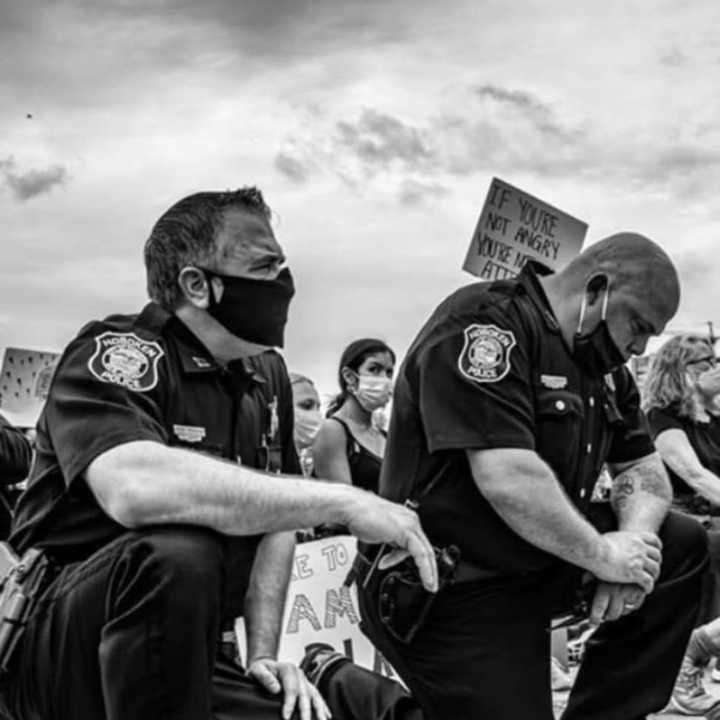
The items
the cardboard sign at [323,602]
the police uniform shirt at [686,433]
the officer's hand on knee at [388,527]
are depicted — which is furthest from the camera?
the police uniform shirt at [686,433]

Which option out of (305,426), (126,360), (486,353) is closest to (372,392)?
(305,426)

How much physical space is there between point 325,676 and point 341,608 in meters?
2.78

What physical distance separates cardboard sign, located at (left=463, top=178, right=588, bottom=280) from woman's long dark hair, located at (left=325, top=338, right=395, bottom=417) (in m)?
0.65

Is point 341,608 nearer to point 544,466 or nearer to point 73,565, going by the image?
point 544,466

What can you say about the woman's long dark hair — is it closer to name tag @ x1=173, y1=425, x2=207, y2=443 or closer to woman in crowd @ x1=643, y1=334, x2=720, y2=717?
woman in crowd @ x1=643, y1=334, x2=720, y2=717

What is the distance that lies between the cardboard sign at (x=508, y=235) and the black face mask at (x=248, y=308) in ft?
13.0

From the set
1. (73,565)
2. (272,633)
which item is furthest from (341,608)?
(73,565)

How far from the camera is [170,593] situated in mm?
2770

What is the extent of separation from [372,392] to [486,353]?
3.33 metres

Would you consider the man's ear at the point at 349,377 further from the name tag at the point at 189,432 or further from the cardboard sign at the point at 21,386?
the name tag at the point at 189,432

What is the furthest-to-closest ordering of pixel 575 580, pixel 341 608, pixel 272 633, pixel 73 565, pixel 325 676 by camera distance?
pixel 341 608, pixel 575 580, pixel 325 676, pixel 272 633, pixel 73 565

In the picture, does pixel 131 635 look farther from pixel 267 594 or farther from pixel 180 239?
pixel 180 239

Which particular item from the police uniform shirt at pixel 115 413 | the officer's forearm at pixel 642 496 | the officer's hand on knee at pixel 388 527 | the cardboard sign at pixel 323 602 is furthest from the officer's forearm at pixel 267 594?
the cardboard sign at pixel 323 602

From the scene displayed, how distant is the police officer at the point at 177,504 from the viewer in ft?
9.22
